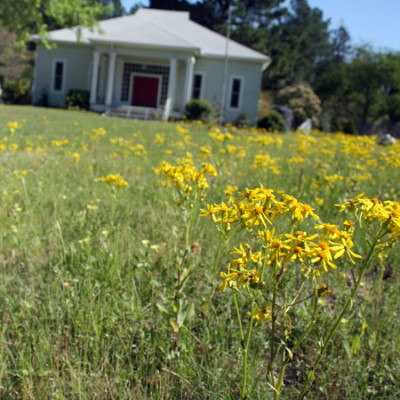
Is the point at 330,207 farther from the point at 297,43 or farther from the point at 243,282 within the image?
the point at 297,43

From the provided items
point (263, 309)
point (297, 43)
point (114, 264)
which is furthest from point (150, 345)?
point (297, 43)

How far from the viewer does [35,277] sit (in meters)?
2.73

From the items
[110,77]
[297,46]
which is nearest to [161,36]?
[110,77]

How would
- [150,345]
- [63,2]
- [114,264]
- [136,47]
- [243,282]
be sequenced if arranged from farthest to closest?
[136,47], [63,2], [114,264], [150,345], [243,282]

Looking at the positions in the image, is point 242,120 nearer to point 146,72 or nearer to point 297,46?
point 146,72

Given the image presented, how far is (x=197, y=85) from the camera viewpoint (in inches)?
922

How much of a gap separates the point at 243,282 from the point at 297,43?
47171mm

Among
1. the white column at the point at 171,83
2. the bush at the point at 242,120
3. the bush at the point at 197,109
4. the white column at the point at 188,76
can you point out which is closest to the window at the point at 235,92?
the bush at the point at 242,120

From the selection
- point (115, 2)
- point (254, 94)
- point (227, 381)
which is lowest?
point (227, 381)

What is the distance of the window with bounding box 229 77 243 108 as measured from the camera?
23.2m

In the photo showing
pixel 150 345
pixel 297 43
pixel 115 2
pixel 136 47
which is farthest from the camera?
pixel 115 2

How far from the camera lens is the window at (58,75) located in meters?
23.8

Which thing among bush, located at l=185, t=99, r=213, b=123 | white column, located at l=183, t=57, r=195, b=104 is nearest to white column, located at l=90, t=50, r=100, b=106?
white column, located at l=183, t=57, r=195, b=104

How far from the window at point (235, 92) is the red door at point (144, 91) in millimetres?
3949
